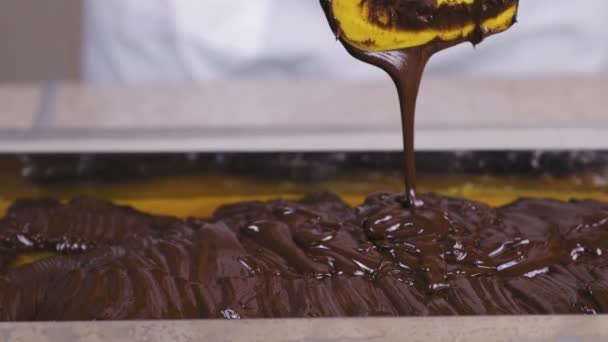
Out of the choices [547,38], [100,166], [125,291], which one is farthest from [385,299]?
[547,38]

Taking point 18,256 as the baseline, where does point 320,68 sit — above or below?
above

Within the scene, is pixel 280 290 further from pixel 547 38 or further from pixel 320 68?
pixel 547 38

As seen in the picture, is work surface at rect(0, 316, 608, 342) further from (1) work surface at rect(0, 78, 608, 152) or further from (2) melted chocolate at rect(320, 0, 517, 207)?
(1) work surface at rect(0, 78, 608, 152)

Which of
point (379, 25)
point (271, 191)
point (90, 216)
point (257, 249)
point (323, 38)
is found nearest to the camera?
point (379, 25)

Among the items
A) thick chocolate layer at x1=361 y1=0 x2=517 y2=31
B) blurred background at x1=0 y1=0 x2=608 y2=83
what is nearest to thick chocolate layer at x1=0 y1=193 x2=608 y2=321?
thick chocolate layer at x1=361 y1=0 x2=517 y2=31

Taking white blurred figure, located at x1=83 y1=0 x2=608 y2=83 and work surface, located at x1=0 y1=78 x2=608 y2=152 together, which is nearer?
work surface, located at x1=0 y1=78 x2=608 y2=152

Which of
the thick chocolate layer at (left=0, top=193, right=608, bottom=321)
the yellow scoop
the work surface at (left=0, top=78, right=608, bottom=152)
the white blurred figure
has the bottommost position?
the thick chocolate layer at (left=0, top=193, right=608, bottom=321)

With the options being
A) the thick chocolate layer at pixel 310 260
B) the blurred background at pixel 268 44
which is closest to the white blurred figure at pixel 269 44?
the blurred background at pixel 268 44

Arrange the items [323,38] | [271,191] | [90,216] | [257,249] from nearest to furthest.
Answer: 1. [257,249]
2. [90,216]
3. [271,191]
4. [323,38]
